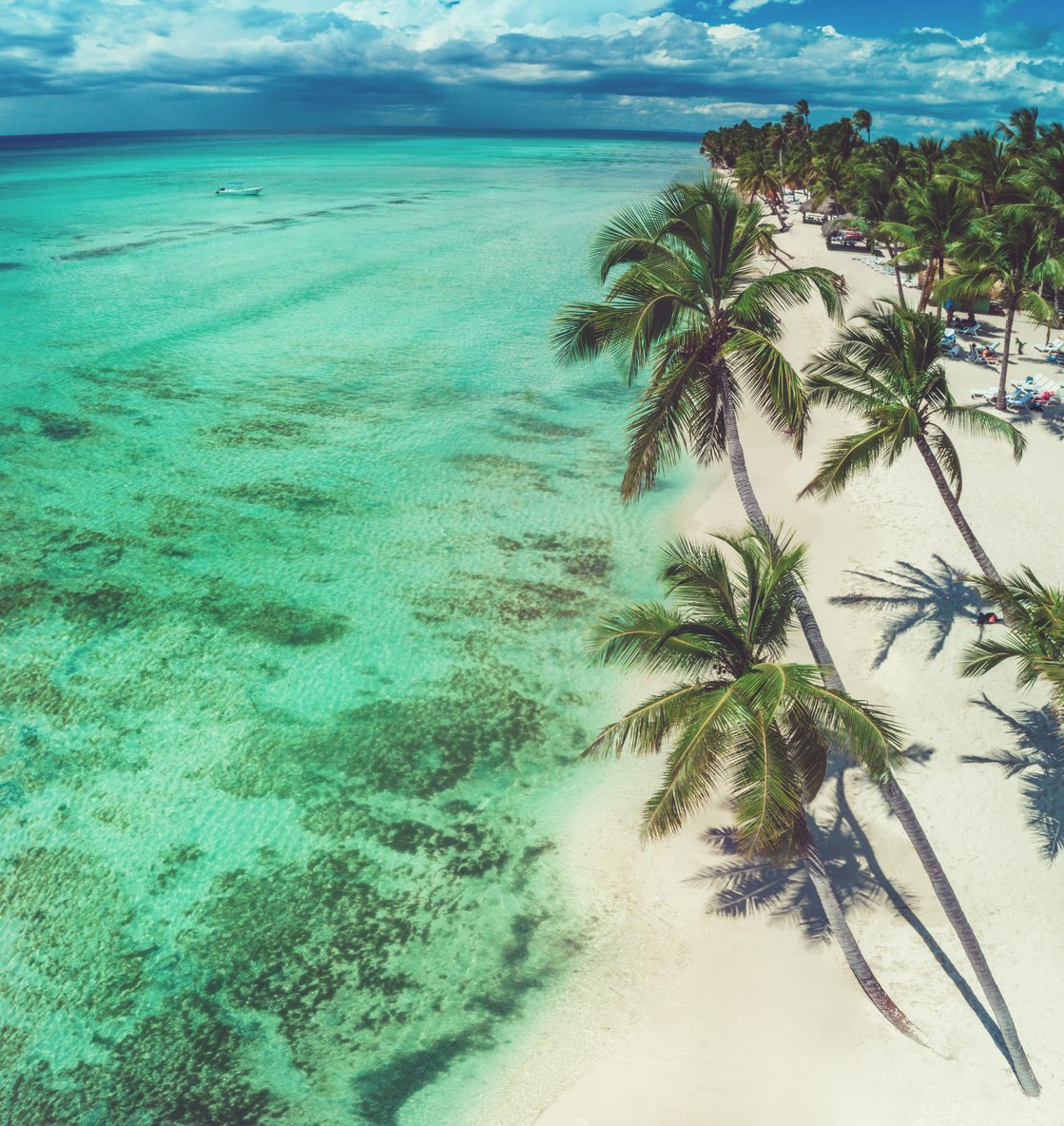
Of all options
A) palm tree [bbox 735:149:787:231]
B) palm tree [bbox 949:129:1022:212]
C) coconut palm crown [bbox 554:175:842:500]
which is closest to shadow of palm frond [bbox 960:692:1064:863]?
coconut palm crown [bbox 554:175:842:500]

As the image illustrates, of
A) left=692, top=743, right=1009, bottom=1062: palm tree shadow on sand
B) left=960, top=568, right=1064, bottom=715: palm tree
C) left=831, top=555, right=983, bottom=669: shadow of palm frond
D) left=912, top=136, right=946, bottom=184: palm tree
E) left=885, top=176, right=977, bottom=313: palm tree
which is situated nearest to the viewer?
left=960, top=568, right=1064, bottom=715: palm tree

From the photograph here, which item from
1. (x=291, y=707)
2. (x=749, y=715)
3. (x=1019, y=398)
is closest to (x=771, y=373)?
(x=749, y=715)

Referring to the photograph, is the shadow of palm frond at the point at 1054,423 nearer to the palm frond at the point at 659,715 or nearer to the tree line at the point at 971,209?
the tree line at the point at 971,209

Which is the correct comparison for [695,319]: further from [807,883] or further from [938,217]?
[938,217]

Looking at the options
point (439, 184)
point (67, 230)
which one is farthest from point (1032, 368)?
point (439, 184)

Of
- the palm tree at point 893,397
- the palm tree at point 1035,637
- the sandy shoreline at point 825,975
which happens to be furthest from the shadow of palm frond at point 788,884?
the palm tree at point 893,397

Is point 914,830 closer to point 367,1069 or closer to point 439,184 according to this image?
point 367,1069

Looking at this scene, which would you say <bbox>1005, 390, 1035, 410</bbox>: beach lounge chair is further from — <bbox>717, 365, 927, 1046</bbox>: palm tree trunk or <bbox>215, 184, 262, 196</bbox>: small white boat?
<bbox>215, 184, 262, 196</bbox>: small white boat
